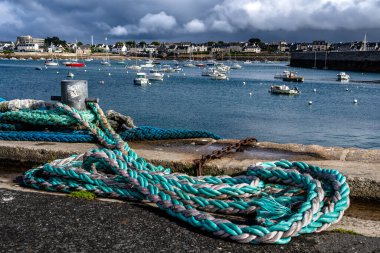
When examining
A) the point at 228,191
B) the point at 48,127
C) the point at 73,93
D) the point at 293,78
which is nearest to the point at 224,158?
the point at 228,191

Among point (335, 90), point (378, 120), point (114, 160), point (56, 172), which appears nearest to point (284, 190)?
point (114, 160)

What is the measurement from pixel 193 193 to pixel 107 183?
2.90 feet

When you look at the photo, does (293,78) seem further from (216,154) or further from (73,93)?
(216,154)

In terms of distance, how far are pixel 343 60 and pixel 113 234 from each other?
12174 centimetres

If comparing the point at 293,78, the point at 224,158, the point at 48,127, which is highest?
the point at 48,127

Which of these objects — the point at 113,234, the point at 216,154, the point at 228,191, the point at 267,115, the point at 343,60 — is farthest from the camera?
the point at 343,60

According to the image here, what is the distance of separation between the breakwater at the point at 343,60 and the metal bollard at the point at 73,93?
10562 centimetres

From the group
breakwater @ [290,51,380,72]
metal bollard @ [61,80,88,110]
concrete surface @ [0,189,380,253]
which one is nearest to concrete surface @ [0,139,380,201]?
metal bollard @ [61,80,88,110]

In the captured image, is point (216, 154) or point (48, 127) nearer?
point (216, 154)

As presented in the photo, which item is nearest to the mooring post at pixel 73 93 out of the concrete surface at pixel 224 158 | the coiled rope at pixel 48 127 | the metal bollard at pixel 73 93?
the metal bollard at pixel 73 93

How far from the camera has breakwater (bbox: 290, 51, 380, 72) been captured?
106 m

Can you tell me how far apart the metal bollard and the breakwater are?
105621 mm

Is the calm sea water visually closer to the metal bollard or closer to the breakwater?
the metal bollard

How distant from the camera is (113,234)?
332cm
